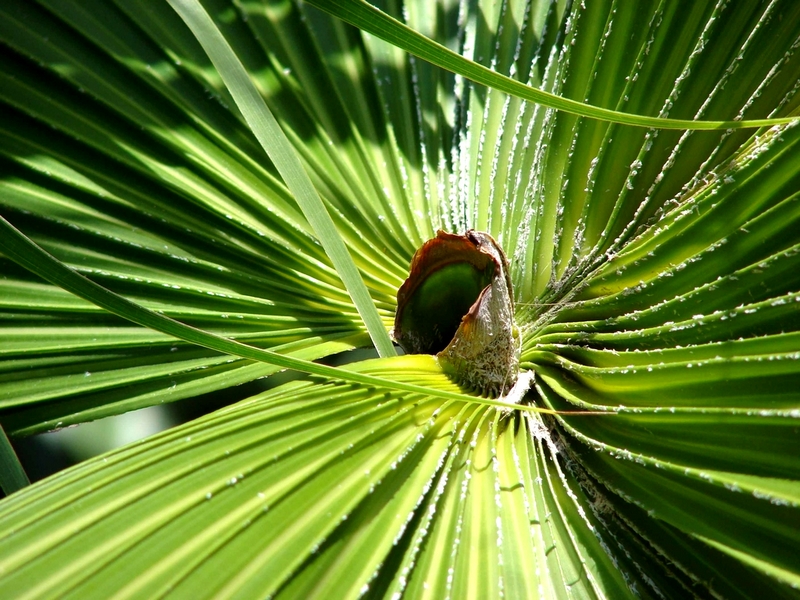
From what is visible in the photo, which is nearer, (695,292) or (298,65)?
(695,292)

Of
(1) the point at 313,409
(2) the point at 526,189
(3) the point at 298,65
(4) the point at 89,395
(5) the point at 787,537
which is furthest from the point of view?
(3) the point at 298,65

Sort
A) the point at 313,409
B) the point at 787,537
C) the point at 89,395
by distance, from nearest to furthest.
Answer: the point at 787,537 < the point at 313,409 < the point at 89,395

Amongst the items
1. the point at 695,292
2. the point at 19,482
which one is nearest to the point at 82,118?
the point at 19,482

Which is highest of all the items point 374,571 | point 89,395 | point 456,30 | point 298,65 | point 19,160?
point 456,30

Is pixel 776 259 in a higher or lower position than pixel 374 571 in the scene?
higher

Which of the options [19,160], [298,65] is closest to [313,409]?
[19,160]

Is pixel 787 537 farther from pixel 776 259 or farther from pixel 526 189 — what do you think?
pixel 526 189

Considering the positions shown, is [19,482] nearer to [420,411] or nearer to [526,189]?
[420,411]
